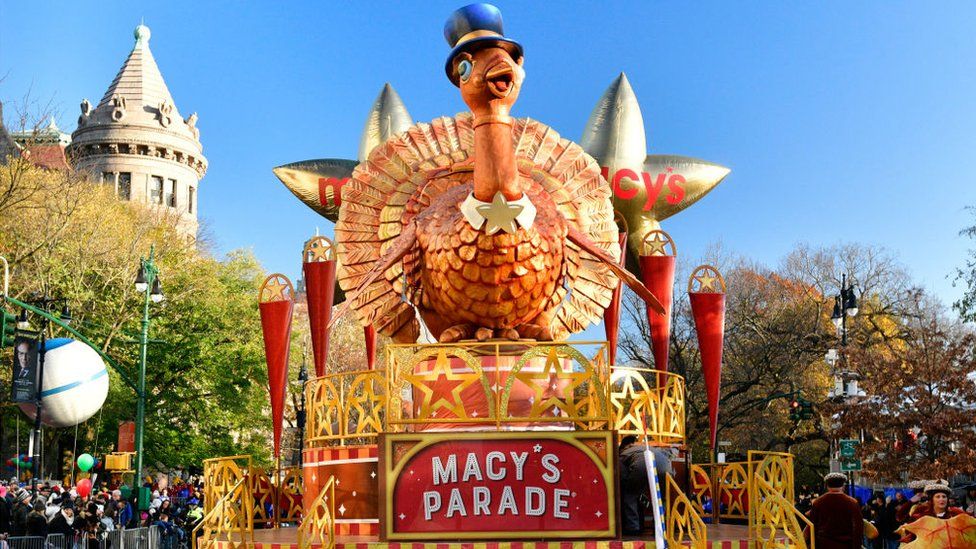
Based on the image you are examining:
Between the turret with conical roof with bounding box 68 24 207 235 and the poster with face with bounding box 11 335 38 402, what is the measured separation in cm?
3723

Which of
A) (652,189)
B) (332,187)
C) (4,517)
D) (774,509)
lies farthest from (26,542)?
(774,509)

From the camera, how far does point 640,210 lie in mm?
15656

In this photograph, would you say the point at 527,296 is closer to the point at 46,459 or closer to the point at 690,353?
the point at 690,353

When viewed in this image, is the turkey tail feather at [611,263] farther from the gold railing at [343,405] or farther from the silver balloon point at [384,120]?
the silver balloon point at [384,120]

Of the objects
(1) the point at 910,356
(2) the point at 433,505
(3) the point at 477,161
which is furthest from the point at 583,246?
(1) the point at 910,356

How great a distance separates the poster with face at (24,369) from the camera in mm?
19438

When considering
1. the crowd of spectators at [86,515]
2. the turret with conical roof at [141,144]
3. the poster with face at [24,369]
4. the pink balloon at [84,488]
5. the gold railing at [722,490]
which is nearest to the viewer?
the gold railing at [722,490]

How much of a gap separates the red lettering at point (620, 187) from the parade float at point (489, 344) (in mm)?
26

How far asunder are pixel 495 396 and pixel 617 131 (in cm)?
736

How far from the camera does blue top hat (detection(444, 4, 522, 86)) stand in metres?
10.3

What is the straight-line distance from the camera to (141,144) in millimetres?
59125

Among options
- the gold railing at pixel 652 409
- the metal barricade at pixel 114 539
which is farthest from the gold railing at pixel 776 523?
the metal barricade at pixel 114 539

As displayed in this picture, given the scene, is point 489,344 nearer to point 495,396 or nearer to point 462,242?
point 495,396

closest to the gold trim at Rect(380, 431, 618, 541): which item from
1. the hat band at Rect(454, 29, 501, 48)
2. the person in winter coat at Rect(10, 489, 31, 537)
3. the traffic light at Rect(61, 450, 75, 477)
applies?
the hat band at Rect(454, 29, 501, 48)
